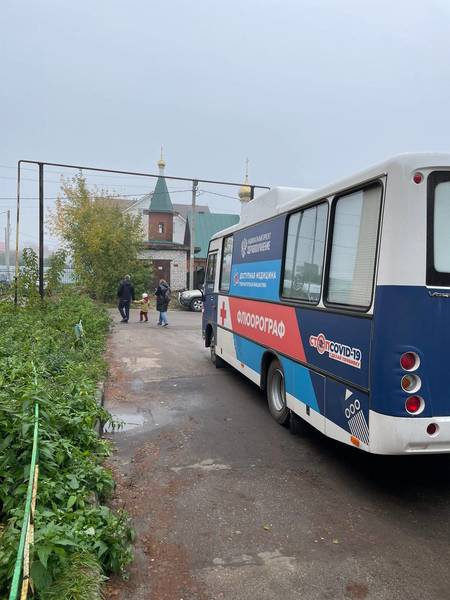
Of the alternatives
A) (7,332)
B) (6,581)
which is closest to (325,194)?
(6,581)

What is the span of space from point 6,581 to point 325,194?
4.10 m

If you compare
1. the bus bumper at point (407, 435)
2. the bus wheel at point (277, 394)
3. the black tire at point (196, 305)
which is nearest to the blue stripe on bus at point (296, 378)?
the bus wheel at point (277, 394)

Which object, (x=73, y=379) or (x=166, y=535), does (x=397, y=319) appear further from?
(x=73, y=379)

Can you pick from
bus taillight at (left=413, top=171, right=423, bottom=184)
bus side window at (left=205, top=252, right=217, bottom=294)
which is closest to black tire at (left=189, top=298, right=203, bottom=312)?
bus side window at (left=205, top=252, right=217, bottom=294)

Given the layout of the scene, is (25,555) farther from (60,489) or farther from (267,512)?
(267,512)

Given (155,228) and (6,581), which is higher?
(155,228)

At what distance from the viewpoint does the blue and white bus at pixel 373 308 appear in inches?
146

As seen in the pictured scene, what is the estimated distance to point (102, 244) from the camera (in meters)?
29.2

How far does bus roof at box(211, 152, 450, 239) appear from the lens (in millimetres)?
3705

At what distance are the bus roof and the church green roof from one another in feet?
→ 148

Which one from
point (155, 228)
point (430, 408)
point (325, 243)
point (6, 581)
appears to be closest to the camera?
point (6, 581)

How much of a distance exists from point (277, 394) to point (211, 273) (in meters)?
4.52

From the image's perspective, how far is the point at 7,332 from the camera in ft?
31.6

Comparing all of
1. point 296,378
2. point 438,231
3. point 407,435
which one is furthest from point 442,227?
point 296,378
